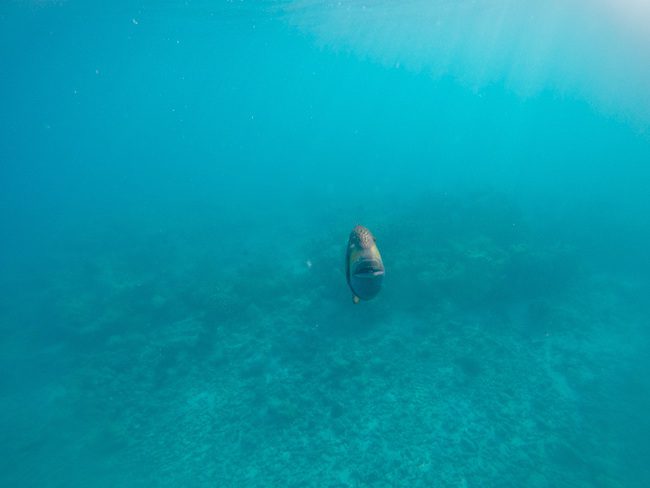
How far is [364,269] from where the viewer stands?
7.21ft

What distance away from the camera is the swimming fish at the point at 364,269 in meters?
2.19

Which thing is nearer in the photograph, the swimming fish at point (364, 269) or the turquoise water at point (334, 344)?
the swimming fish at point (364, 269)

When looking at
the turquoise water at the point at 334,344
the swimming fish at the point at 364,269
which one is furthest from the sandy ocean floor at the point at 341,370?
the swimming fish at the point at 364,269

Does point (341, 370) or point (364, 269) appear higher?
point (364, 269)

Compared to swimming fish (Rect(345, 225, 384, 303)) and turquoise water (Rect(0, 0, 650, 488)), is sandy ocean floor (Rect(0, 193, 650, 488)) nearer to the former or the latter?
turquoise water (Rect(0, 0, 650, 488))

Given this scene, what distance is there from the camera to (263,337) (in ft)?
38.3

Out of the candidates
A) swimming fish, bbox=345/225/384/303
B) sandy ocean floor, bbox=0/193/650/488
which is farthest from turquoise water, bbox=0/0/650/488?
swimming fish, bbox=345/225/384/303

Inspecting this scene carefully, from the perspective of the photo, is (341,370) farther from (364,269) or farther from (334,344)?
(364,269)

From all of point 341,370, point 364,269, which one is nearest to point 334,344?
point 341,370

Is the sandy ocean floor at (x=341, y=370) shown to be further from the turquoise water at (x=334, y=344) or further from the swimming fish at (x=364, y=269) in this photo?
the swimming fish at (x=364, y=269)

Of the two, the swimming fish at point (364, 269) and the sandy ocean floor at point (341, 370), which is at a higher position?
the swimming fish at point (364, 269)

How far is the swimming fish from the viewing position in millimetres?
2188

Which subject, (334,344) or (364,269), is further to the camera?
(334,344)

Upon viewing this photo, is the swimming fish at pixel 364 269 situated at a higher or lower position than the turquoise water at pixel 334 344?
higher
